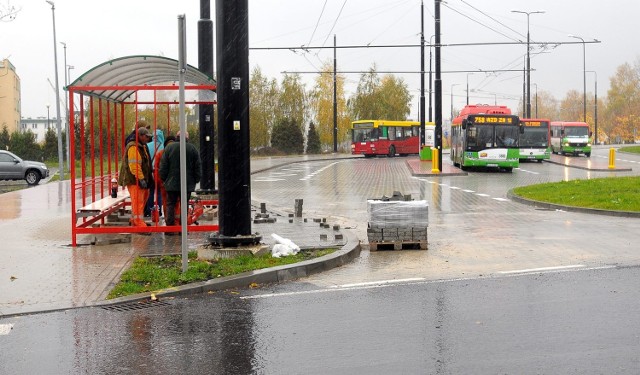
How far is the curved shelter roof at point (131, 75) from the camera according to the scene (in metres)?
12.2

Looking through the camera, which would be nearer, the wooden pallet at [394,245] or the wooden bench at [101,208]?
the wooden pallet at [394,245]

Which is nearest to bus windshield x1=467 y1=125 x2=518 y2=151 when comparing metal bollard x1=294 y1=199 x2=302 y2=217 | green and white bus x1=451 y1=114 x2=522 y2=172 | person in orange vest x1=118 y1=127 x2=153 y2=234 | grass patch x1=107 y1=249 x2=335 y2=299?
green and white bus x1=451 y1=114 x2=522 y2=172

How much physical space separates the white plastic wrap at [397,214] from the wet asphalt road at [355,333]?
3092 mm

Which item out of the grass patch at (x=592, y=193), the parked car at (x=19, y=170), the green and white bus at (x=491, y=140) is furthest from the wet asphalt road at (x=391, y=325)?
the parked car at (x=19, y=170)

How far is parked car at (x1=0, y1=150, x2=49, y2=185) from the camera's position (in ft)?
125

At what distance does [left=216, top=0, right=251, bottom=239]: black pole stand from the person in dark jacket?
7.74 feet

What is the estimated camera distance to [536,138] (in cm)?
5053

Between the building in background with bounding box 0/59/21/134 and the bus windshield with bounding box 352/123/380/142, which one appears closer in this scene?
the bus windshield with bounding box 352/123/380/142

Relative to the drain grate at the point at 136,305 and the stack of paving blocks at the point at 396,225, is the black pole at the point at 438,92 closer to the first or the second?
the stack of paving blocks at the point at 396,225

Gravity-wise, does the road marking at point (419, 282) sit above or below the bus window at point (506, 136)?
below

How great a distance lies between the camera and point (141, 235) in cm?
1395

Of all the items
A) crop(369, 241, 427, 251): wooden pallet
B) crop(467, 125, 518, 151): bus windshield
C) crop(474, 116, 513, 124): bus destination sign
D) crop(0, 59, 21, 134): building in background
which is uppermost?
crop(0, 59, 21, 134): building in background

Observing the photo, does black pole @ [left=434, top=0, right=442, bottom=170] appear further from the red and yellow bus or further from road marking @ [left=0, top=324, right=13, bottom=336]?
road marking @ [left=0, top=324, right=13, bottom=336]

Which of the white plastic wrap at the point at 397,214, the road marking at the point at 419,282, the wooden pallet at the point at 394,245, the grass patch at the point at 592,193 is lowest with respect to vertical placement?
the road marking at the point at 419,282
